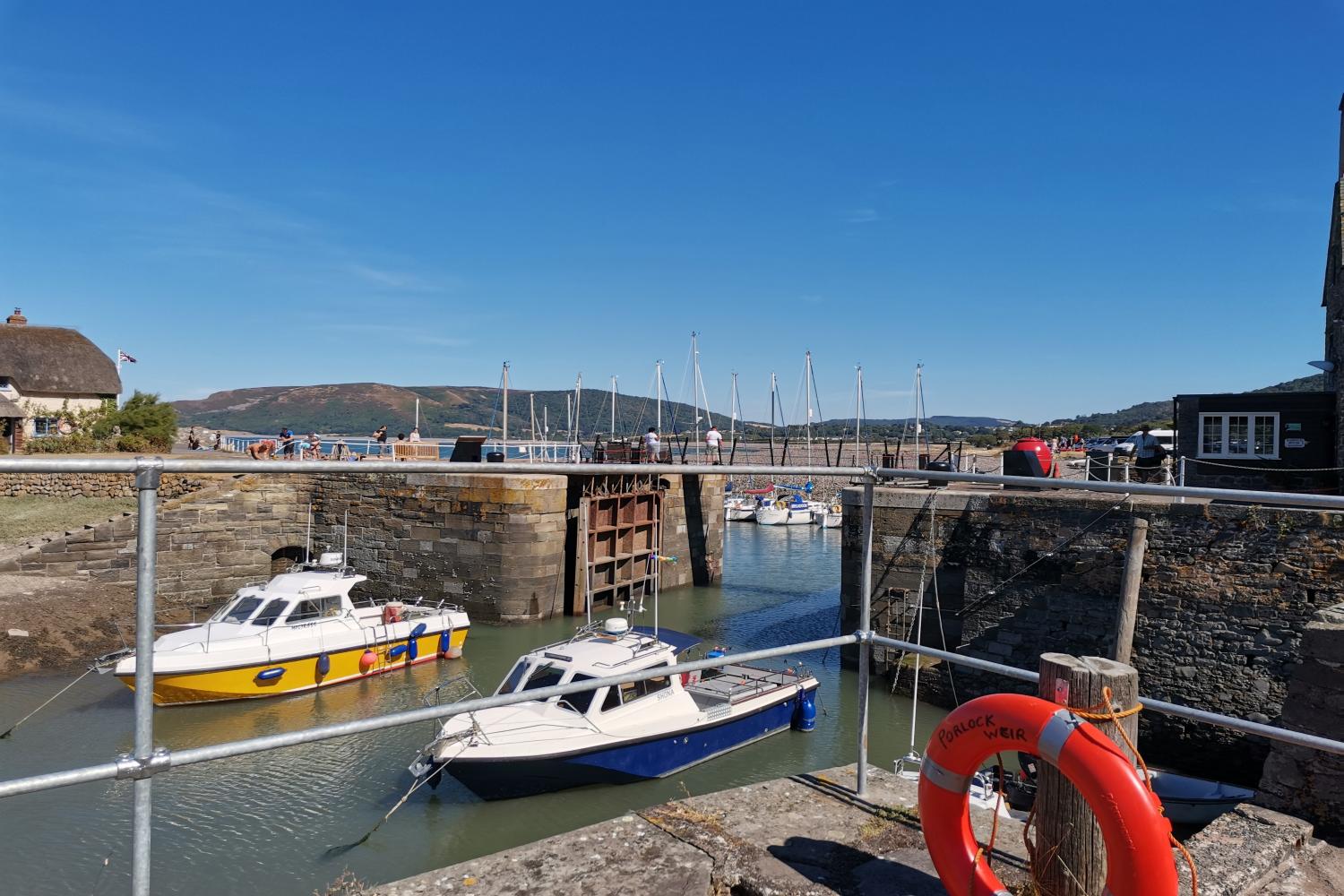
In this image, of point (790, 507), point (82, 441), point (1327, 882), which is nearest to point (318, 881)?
point (1327, 882)

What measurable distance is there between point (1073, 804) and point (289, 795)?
412 inches

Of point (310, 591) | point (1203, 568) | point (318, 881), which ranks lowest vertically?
point (318, 881)

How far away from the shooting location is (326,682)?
14.8 metres

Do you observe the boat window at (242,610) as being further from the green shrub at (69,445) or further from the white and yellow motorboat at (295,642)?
the green shrub at (69,445)

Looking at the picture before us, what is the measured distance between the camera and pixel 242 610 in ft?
49.8

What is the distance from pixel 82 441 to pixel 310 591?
1734 cm

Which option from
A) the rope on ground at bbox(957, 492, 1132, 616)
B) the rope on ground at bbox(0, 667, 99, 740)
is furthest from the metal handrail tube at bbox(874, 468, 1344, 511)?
the rope on ground at bbox(0, 667, 99, 740)

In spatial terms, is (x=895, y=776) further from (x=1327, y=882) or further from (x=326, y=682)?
(x=326, y=682)

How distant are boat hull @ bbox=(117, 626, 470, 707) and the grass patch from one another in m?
9.14

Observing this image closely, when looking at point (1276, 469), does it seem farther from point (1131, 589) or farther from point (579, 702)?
point (579, 702)

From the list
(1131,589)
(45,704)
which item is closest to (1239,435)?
(1131,589)

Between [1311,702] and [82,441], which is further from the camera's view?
[82,441]

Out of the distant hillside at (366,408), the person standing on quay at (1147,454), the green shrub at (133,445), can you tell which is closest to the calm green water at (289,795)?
the person standing on quay at (1147,454)

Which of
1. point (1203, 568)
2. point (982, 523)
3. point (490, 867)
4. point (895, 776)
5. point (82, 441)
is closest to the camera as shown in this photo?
point (490, 867)
